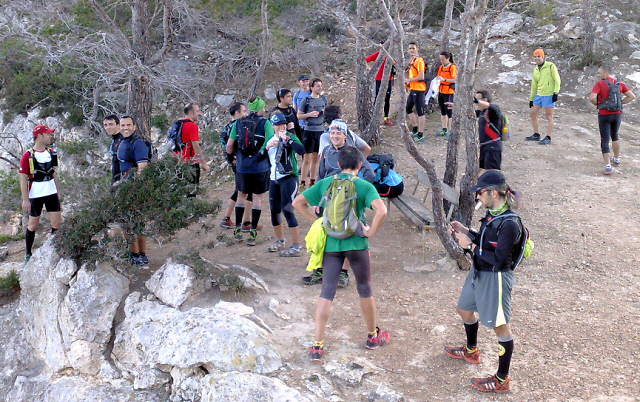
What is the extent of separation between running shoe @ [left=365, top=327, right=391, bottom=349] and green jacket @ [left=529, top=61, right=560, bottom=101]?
679 cm

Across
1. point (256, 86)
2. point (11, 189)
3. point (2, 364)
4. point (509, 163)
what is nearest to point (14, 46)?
point (11, 189)

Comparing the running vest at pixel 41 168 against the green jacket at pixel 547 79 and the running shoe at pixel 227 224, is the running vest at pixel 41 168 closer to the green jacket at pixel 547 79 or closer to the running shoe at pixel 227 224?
the running shoe at pixel 227 224

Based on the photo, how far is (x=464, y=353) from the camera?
4355mm

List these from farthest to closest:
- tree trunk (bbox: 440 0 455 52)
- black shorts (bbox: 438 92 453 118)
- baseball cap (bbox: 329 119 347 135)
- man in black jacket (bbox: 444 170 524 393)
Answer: black shorts (bbox: 438 92 453 118) < tree trunk (bbox: 440 0 455 52) < baseball cap (bbox: 329 119 347 135) < man in black jacket (bbox: 444 170 524 393)

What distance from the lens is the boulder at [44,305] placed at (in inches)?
215

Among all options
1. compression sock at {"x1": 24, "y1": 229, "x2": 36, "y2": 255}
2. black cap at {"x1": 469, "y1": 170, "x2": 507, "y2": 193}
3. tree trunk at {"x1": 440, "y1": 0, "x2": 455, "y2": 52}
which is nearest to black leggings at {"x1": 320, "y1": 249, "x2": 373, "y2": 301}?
black cap at {"x1": 469, "y1": 170, "x2": 507, "y2": 193}

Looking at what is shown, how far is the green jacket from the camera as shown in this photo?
30.8 ft

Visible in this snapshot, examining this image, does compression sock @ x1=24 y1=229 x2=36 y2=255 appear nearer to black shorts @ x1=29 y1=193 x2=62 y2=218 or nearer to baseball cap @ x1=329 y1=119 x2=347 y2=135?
black shorts @ x1=29 y1=193 x2=62 y2=218

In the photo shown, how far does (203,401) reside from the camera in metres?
4.19

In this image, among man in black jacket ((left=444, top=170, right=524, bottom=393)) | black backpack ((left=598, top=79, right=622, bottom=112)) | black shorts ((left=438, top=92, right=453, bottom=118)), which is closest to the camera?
man in black jacket ((left=444, top=170, right=524, bottom=393))

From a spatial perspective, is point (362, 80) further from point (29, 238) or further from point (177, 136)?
point (29, 238)

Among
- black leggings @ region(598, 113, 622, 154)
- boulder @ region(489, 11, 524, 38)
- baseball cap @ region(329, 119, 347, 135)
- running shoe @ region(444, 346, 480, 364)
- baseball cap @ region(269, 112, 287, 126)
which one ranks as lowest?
running shoe @ region(444, 346, 480, 364)

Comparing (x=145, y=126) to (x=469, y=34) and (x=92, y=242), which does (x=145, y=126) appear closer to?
(x=92, y=242)

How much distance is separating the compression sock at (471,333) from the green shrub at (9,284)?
5682mm
